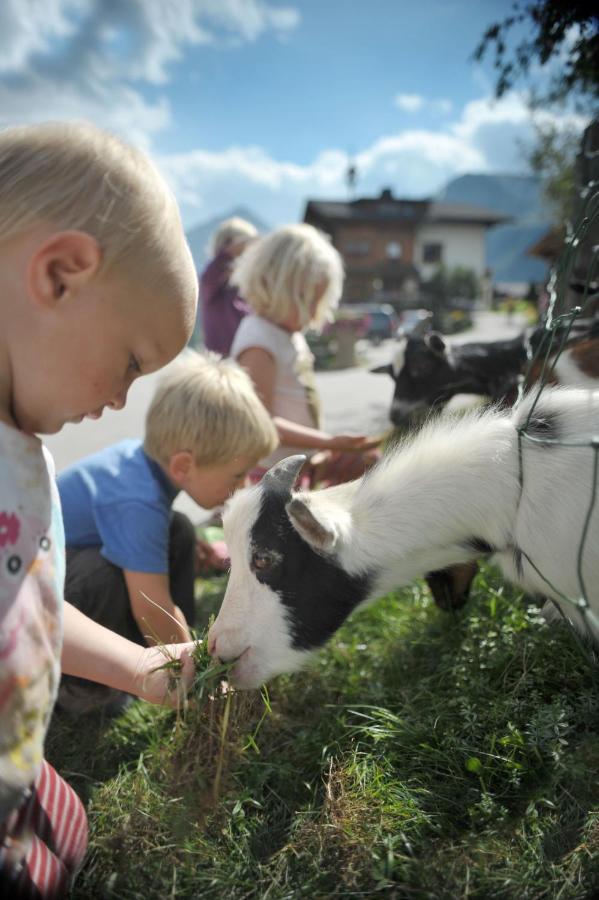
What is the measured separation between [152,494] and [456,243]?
58.1 meters

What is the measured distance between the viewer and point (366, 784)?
6.36 ft

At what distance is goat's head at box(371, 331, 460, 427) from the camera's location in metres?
4.46

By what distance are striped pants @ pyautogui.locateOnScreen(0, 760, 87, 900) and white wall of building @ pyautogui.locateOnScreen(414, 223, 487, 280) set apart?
55.4 metres

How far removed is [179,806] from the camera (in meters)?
1.85

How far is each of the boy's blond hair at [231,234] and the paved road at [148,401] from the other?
130cm

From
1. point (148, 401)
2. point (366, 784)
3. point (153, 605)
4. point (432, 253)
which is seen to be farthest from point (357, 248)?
A: point (366, 784)

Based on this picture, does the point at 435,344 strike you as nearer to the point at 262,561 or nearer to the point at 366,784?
the point at 262,561

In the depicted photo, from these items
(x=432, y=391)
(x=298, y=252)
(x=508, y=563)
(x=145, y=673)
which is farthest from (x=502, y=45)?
(x=145, y=673)

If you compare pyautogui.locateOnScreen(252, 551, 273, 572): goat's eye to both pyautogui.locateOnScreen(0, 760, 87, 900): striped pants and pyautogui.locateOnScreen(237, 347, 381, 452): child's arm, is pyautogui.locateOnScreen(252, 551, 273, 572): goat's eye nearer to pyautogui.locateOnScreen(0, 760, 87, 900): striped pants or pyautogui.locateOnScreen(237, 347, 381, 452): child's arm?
pyautogui.locateOnScreen(0, 760, 87, 900): striped pants

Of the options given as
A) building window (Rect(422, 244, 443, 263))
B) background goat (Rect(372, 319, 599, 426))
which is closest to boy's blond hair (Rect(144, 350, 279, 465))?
background goat (Rect(372, 319, 599, 426))

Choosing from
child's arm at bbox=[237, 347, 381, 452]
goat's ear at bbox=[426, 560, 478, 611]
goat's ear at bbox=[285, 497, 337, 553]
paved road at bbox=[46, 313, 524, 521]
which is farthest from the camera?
paved road at bbox=[46, 313, 524, 521]

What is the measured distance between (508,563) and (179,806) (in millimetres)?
1288

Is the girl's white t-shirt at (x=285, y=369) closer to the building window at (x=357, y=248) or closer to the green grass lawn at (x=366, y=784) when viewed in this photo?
the green grass lawn at (x=366, y=784)

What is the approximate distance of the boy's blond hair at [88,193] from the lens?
121 cm
